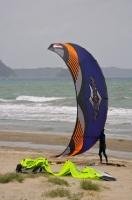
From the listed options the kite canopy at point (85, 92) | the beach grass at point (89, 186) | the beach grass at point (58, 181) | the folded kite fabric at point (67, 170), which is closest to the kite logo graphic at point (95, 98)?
the kite canopy at point (85, 92)

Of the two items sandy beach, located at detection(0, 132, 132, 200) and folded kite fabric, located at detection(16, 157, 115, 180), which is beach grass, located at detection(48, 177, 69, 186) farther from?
folded kite fabric, located at detection(16, 157, 115, 180)

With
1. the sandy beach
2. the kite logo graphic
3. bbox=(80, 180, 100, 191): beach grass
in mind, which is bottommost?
the sandy beach

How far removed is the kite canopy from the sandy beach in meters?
0.92

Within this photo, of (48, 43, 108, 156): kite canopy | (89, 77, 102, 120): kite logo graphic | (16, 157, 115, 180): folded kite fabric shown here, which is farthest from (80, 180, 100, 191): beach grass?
(89, 77, 102, 120): kite logo graphic

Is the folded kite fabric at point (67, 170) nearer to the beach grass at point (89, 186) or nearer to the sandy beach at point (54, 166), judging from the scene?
the sandy beach at point (54, 166)

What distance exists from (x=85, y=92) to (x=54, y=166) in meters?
2.09

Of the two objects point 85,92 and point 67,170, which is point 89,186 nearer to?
point 67,170

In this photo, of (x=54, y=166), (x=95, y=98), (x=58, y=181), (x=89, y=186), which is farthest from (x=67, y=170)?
(x=95, y=98)

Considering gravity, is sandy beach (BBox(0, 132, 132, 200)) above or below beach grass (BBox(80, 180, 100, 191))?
below

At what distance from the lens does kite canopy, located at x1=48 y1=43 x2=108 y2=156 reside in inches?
534

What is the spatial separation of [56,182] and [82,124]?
11.0 ft

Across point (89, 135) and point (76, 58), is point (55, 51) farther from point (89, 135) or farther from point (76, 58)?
point (89, 135)

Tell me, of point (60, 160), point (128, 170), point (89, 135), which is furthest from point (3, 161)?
point (128, 170)

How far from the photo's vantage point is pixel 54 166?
1387cm
